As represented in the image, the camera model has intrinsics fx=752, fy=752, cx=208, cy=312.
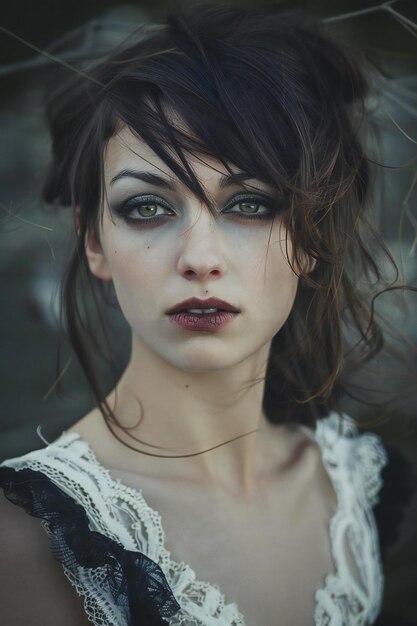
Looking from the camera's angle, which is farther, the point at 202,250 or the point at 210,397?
A: the point at 210,397

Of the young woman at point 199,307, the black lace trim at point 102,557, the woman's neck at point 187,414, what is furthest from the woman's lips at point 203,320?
the black lace trim at point 102,557

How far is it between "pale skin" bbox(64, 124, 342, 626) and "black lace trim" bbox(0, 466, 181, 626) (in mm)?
174

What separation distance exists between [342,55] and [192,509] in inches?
37.0

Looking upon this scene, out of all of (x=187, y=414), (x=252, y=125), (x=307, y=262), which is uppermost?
(x=252, y=125)

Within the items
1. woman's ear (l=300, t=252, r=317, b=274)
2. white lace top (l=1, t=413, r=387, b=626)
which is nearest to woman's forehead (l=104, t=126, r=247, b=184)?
woman's ear (l=300, t=252, r=317, b=274)

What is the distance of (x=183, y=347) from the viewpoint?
1334 mm

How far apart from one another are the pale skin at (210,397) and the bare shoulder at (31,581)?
0.21 m

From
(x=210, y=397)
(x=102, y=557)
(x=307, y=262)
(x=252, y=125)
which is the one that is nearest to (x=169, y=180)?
(x=252, y=125)

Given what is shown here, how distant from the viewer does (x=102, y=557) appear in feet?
3.85

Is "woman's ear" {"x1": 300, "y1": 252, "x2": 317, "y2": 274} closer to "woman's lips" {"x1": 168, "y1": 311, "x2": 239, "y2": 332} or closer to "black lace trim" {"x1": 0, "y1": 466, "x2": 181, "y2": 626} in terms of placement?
"woman's lips" {"x1": 168, "y1": 311, "x2": 239, "y2": 332}

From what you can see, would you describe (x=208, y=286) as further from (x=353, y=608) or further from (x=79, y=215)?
(x=353, y=608)

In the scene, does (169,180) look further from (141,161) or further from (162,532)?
(162,532)

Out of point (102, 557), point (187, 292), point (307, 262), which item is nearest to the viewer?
point (102, 557)

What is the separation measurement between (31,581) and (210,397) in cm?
48
